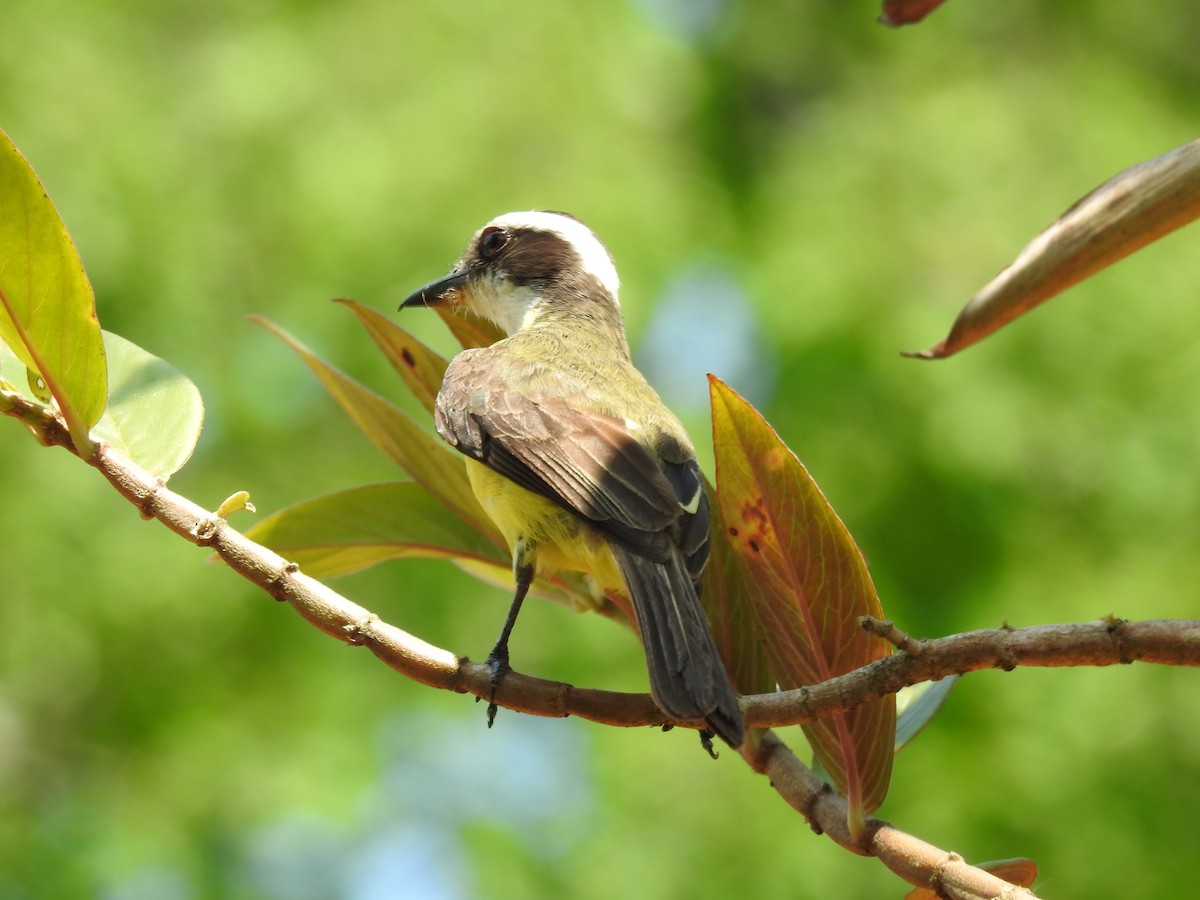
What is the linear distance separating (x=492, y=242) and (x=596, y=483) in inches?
76.2

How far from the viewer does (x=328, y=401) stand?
7.06 meters

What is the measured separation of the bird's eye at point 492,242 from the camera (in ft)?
14.9

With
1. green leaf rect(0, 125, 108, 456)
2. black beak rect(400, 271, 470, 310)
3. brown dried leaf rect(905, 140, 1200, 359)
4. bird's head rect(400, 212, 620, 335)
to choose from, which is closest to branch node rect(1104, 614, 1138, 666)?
brown dried leaf rect(905, 140, 1200, 359)

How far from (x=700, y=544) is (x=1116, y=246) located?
1.03 metres

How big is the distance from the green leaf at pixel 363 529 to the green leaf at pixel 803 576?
74 cm

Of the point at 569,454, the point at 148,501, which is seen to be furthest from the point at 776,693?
the point at 569,454

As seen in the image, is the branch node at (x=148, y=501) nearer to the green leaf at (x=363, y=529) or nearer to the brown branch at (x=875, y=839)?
the green leaf at (x=363, y=529)

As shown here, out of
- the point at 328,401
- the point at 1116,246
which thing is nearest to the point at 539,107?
the point at 328,401

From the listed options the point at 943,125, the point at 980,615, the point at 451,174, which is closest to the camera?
the point at 980,615

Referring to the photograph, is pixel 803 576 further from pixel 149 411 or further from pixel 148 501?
pixel 149 411

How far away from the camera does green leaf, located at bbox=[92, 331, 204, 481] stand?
217cm

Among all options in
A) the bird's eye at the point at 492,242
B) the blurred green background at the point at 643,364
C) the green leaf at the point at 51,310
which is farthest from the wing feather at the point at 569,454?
the blurred green background at the point at 643,364

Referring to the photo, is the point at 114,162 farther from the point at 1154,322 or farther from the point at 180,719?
the point at 1154,322

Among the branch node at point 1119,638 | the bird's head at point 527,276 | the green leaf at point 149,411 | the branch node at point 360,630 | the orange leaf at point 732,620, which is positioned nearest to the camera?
the branch node at point 1119,638
